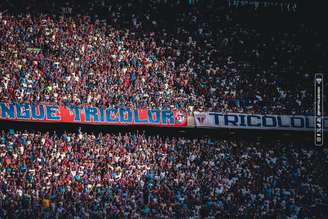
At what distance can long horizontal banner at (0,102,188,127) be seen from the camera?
Result: 31.3 metres

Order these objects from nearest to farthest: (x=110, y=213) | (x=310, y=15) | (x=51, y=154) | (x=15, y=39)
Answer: (x=110, y=213) < (x=51, y=154) < (x=15, y=39) < (x=310, y=15)

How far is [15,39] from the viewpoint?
34.0 meters

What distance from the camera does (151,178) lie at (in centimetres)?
2989

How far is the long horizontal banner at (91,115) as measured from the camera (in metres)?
31.3

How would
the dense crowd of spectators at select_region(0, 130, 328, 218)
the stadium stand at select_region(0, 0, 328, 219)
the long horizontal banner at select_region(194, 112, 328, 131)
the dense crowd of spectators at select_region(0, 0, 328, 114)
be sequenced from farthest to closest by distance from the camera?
the long horizontal banner at select_region(194, 112, 328, 131)
the dense crowd of spectators at select_region(0, 0, 328, 114)
the stadium stand at select_region(0, 0, 328, 219)
the dense crowd of spectators at select_region(0, 130, 328, 218)

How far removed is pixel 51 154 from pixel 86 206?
3340mm

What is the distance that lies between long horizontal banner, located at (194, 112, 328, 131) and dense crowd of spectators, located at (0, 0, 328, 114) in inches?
13.2

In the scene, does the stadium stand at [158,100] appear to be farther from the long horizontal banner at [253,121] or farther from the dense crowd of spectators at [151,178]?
the long horizontal banner at [253,121]

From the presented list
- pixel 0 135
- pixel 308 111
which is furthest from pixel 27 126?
pixel 308 111

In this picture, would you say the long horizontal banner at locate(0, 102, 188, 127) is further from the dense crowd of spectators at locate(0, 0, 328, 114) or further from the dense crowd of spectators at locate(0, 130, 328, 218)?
the dense crowd of spectators at locate(0, 130, 328, 218)

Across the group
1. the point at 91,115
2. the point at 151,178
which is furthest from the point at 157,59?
the point at 151,178

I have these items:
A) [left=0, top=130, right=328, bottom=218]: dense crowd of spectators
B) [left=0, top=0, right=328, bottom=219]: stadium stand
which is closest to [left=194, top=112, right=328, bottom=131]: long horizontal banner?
[left=0, top=0, right=328, bottom=219]: stadium stand

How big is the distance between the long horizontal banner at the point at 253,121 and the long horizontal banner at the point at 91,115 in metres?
1.10

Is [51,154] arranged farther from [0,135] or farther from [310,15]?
[310,15]
